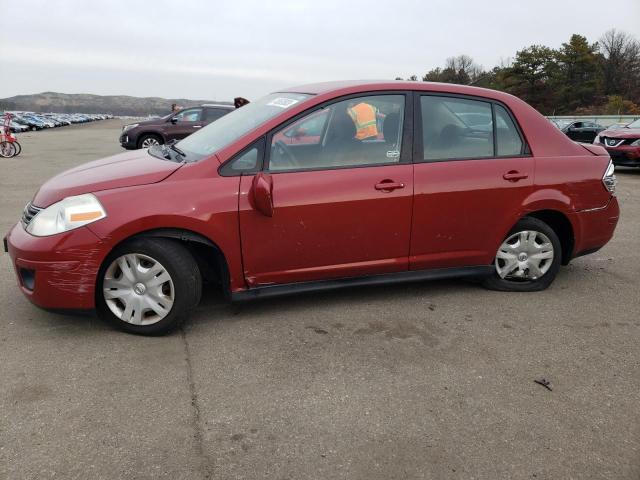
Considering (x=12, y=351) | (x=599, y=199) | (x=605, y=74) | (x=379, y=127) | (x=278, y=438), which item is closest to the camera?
(x=278, y=438)

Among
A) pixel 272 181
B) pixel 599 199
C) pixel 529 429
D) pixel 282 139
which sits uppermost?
pixel 282 139

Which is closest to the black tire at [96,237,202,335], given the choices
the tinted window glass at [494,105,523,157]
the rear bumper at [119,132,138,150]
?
the tinted window glass at [494,105,523,157]

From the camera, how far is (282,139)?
11.6ft

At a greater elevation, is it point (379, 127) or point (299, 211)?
point (379, 127)

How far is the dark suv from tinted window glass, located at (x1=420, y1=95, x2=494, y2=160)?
1300 centimetres

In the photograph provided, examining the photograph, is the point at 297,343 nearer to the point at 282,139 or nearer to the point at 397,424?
the point at 397,424

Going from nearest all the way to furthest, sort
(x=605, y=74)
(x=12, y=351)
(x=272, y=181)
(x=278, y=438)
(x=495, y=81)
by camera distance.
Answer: (x=278, y=438) < (x=12, y=351) < (x=272, y=181) < (x=605, y=74) < (x=495, y=81)

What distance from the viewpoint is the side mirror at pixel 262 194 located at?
3.30 m

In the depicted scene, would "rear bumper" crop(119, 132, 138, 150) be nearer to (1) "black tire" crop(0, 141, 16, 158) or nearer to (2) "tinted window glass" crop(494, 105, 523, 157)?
(1) "black tire" crop(0, 141, 16, 158)

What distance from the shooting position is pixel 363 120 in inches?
147

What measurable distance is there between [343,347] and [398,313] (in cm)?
69

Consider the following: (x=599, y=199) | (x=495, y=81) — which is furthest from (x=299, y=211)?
(x=495, y=81)

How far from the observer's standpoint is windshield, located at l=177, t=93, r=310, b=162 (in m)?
3.63

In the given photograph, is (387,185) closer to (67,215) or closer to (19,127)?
(67,215)
